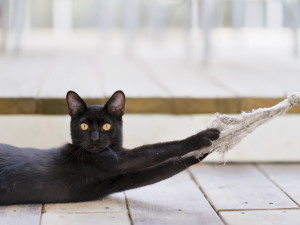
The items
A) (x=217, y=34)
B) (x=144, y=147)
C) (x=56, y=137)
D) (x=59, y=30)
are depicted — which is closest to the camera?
(x=144, y=147)

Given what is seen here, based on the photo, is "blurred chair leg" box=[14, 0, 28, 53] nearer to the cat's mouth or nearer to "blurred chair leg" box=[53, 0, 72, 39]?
the cat's mouth

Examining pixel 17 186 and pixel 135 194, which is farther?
pixel 135 194

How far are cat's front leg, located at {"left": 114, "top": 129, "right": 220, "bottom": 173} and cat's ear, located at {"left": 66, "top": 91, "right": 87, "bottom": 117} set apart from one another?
0.65 ft

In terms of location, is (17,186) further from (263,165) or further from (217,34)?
(217,34)

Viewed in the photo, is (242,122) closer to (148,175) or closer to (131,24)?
(148,175)

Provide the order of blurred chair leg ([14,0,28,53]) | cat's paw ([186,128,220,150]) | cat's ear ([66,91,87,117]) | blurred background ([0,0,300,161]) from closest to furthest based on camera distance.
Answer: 1. cat's paw ([186,128,220,150])
2. cat's ear ([66,91,87,117])
3. blurred background ([0,0,300,161])
4. blurred chair leg ([14,0,28,53])

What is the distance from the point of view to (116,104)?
1.68 meters

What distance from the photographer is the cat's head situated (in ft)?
5.30

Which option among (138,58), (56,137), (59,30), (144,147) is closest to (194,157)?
(144,147)

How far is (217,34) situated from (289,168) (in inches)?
159

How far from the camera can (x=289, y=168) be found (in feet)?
6.79

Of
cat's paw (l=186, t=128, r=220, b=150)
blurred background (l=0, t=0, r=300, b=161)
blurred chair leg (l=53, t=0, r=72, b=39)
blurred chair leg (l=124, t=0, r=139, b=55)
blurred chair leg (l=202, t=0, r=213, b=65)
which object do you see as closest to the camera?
cat's paw (l=186, t=128, r=220, b=150)

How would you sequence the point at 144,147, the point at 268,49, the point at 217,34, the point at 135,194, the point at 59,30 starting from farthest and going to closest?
the point at 59,30
the point at 217,34
the point at 268,49
the point at 135,194
the point at 144,147

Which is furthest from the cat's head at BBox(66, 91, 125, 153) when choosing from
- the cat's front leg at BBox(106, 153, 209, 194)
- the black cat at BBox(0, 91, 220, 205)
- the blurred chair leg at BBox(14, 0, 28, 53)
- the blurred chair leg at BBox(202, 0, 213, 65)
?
the blurred chair leg at BBox(14, 0, 28, 53)
